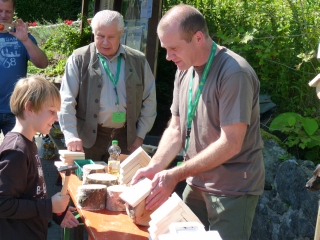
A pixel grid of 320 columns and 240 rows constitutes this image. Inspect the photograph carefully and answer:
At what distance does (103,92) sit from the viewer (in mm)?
4480

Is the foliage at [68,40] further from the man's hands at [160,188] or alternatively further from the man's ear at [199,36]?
the man's hands at [160,188]

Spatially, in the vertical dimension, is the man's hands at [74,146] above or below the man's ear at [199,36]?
below

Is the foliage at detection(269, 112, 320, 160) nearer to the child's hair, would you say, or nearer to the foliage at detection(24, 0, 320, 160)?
the foliage at detection(24, 0, 320, 160)

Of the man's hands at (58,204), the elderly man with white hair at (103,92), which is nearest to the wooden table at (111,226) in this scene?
the man's hands at (58,204)

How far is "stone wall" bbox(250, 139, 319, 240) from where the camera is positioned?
4.71 meters

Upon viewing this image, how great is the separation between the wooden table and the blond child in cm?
22

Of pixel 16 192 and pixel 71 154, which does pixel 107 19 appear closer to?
pixel 71 154

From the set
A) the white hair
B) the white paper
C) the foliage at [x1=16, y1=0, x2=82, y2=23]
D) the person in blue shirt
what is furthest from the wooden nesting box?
the foliage at [x1=16, y1=0, x2=82, y2=23]

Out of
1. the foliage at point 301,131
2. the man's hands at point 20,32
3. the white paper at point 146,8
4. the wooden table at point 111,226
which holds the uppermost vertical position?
the white paper at point 146,8

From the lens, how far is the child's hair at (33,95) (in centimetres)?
287

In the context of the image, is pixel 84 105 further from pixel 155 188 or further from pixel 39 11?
pixel 39 11

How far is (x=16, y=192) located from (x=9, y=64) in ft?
7.79

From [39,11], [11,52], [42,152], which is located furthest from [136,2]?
[39,11]

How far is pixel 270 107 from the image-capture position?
6.55 metres
